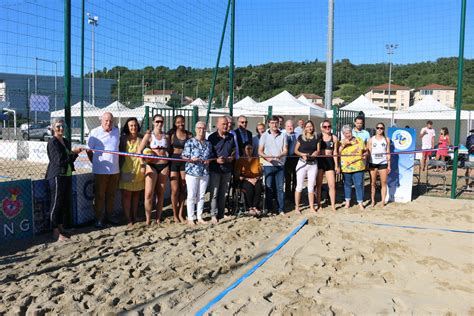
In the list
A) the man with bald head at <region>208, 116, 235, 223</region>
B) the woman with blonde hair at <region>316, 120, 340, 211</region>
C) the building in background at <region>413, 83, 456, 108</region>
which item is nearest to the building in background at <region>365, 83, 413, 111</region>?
the building in background at <region>413, 83, 456, 108</region>

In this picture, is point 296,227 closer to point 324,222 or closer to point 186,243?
point 324,222

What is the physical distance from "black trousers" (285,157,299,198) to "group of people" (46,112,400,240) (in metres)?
0.02

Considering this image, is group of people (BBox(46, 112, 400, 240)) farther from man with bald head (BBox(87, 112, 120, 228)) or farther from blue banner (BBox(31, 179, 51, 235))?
blue banner (BBox(31, 179, 51, 235))

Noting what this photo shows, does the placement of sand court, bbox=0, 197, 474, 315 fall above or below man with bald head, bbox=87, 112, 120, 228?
below

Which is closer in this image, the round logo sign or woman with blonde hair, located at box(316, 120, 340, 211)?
woman with blonde hair, located at box(316, 120, 340, 211)

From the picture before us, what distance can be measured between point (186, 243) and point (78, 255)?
1.21 metres

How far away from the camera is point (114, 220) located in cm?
612

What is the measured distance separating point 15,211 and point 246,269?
2891 millimetres

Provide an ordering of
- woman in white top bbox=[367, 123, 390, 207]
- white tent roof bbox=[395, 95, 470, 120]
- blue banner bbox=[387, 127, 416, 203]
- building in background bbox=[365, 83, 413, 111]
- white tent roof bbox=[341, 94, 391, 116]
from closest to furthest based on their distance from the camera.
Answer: woman in white top bbox=[367, 123, 390, 207] → blue banner bbox=[387, 127, 416, 203] → white tent roof bbox=[395, 95, 470, 120] → white tent roof bbox=[341, 94, 391, 116] → building in background bbox=[365, 83, 413, 111]

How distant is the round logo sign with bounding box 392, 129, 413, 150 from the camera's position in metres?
7.77

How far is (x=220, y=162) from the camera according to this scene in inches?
241

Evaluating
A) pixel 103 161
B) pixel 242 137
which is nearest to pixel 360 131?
pixel 242 137

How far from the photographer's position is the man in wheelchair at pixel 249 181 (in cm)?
651

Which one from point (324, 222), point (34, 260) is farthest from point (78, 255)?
point (324, 222)
